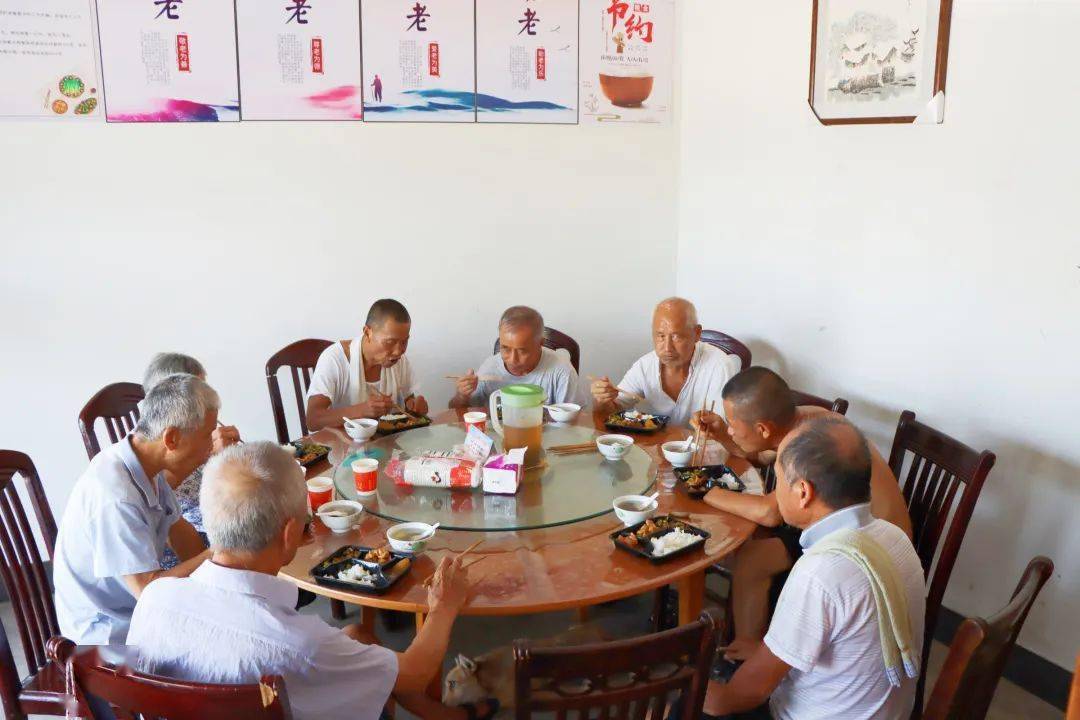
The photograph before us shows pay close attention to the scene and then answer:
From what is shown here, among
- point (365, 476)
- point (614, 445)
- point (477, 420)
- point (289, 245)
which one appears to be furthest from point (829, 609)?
point (289, 245)

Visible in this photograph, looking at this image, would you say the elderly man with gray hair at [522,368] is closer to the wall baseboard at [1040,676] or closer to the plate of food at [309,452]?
the plate of food at [309,452]

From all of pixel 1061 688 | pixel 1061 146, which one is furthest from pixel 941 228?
pixel 1061 688

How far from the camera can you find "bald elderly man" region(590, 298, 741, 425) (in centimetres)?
336

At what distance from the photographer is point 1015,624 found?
1.63m

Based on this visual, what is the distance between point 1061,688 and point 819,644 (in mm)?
1769

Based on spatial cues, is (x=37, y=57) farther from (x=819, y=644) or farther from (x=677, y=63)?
(x=819, y=644)

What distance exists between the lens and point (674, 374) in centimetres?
351

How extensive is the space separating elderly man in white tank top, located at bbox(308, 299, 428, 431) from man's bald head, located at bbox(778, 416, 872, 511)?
5.98 ft

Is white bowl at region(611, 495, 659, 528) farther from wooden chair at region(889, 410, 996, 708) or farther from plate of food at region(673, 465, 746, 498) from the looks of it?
wooden chair at region(889, 410, 996, 708)

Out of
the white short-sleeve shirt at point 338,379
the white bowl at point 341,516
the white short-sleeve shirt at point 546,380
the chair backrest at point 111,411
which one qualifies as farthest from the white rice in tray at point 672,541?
the chair backrest at point 111,411

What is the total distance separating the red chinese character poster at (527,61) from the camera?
4.03 m

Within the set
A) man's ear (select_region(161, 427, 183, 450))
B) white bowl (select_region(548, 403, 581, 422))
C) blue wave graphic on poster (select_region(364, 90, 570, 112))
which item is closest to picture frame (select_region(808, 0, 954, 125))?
blue wave graphic on poster (select_region(364, 90, 570, 112))

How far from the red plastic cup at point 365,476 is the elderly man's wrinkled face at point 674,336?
1367 millimetres

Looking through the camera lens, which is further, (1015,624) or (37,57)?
(37,57)
